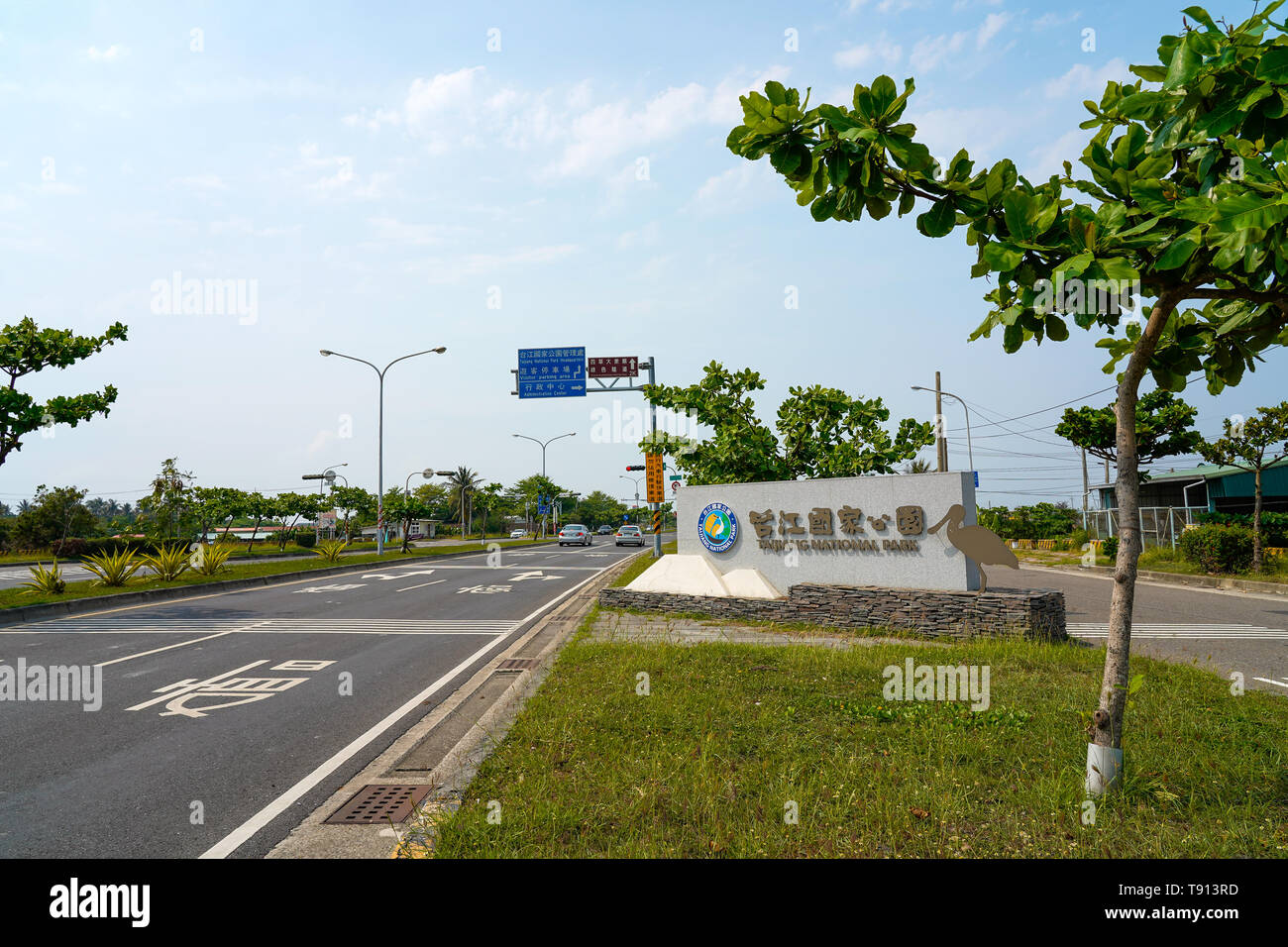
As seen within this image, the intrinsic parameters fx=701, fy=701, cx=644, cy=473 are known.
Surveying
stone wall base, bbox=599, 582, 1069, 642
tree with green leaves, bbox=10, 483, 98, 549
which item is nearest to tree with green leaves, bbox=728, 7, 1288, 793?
stone wall base, bbox=599, 582, 1069, 642

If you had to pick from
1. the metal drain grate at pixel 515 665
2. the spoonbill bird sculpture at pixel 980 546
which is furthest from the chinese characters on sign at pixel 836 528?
the metal drain grate at pixel 515 665

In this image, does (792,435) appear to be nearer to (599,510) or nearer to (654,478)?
(654,478)

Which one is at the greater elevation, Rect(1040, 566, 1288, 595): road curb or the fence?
the fence

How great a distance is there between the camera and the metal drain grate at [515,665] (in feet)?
28.5

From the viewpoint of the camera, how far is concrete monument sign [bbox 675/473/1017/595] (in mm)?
10672

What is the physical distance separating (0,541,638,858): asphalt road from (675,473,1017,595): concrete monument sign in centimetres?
413

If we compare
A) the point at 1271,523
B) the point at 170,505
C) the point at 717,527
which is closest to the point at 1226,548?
the point at 1271,523

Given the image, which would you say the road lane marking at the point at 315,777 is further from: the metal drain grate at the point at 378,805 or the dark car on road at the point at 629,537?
the dark car on road at the point at 629,537

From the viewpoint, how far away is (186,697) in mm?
7250

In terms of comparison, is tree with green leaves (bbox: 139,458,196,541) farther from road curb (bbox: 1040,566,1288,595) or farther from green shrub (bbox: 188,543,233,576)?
road curb (bbox: 1040,566,1288,595)

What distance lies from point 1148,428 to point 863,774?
2745 cm

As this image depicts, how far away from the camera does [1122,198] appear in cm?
374

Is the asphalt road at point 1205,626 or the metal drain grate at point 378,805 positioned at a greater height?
the metal drain grate at point 378,805

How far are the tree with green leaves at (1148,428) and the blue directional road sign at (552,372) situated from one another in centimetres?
1905
